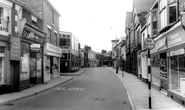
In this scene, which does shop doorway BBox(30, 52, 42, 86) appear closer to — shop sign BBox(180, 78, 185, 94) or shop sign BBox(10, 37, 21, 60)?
shop sign BBox(10, 37, 21, 60)

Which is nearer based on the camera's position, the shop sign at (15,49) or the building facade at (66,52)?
Result: the shop sign at (15,49)

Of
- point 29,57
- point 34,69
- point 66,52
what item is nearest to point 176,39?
→ point 29,57

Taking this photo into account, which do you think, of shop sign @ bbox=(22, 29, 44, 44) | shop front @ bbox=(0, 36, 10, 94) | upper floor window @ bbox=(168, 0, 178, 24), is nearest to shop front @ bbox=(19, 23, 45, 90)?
shop sign @ bbox=(22, 29, 44, 44)

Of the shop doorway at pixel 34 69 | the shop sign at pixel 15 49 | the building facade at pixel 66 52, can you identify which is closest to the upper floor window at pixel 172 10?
the shop sign at pixel 15 49

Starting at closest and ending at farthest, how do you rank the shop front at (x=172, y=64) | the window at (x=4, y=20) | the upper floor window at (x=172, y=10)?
the shop front at (x=172, y=64), the upper floor window at (x=172, y=10), the window at (x=4, y=20)

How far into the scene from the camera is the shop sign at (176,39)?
354 inches

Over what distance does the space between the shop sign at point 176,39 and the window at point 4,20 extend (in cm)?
1057

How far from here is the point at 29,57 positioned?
15.9 metres

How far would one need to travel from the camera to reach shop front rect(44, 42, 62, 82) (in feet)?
68.2

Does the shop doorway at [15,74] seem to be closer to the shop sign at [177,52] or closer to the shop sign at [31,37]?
the shop sign at [31,37]

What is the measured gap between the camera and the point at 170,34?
10.8 meters

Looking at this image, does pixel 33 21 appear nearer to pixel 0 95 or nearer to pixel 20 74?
pixel 20 74

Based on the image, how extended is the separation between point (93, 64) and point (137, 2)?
70085 millimetres

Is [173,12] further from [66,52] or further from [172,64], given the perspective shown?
[66,52]
